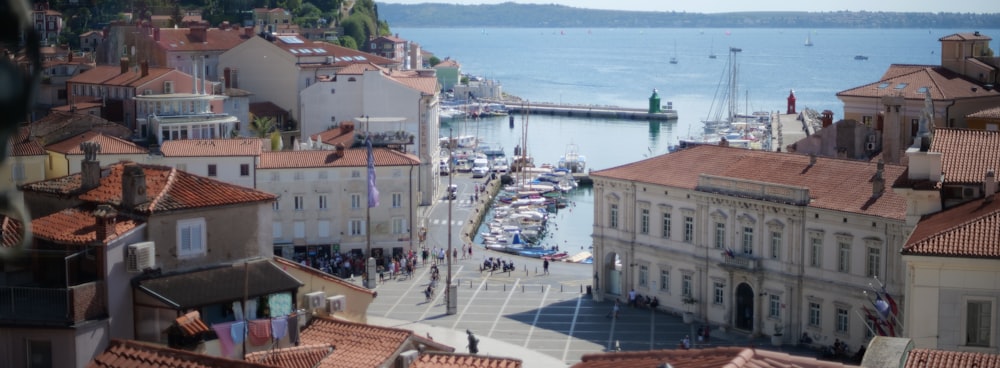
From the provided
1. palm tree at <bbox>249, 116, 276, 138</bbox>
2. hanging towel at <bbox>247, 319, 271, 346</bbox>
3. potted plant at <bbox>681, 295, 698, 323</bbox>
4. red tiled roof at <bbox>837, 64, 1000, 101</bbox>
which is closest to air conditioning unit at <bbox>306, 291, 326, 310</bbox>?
hanging towel at <bbox>247, 319, 271, 346</bbox>

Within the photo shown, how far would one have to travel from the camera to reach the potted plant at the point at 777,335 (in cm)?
3716

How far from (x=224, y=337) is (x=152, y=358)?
4853 millimetres

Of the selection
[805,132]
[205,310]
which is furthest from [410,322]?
[805,132]

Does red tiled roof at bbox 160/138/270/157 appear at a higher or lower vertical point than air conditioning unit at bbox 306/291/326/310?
higher

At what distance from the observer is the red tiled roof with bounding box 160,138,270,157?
50219mm

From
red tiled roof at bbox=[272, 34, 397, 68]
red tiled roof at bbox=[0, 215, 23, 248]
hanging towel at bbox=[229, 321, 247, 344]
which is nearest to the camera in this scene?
red tiled roof at bbox=[0, 215, 23, 248]

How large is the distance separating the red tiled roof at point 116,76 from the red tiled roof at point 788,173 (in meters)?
26.9

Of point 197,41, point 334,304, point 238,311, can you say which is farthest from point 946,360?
point 197,41

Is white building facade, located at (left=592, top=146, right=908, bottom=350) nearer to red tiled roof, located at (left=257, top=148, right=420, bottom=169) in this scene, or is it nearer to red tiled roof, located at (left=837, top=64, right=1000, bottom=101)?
red tiled roof, located at (left=257, top=148, right=420, bottom=169)

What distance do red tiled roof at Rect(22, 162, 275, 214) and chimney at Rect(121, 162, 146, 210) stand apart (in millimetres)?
101

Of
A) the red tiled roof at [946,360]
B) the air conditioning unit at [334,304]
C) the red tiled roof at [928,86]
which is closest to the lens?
the red tiled roof at [946,360]

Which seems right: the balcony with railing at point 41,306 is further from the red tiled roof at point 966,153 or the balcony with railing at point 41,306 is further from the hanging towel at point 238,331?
the red tiled roof at point 966,153

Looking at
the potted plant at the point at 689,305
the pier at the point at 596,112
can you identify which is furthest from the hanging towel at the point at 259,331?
the pier at the point at 596,112

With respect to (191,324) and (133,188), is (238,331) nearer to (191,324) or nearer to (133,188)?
(191,324)
